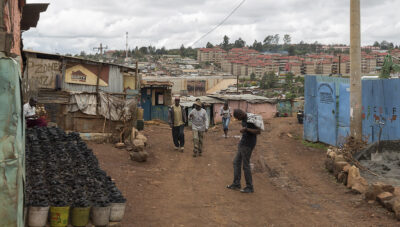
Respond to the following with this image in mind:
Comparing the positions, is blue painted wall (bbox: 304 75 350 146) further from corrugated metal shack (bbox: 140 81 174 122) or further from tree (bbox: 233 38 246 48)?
tree (bbox: 233 38 246 48)

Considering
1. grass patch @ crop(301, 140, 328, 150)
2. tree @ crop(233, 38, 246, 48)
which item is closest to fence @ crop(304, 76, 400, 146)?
grass patch @ crop(301, 140, 328, 150)

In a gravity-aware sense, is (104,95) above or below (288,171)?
above

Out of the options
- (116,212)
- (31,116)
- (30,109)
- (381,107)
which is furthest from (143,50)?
(116,212)

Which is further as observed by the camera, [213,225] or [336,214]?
[336,214]

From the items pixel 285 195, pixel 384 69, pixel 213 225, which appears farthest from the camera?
pixel 384 69

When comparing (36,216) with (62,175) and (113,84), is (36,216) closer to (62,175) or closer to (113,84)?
(62,175)

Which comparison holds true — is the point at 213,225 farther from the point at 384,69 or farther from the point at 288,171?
the point at 384,69

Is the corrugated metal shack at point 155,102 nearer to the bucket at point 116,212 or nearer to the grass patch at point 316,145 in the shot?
the grass patch at point 316,145

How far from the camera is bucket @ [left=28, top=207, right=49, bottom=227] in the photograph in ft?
16.9

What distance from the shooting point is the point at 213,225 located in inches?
250

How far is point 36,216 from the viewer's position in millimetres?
5168

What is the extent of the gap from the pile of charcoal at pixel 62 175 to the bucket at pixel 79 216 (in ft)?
0.21

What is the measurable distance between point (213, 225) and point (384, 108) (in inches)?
272

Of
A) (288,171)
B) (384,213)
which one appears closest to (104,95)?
(288,171)
